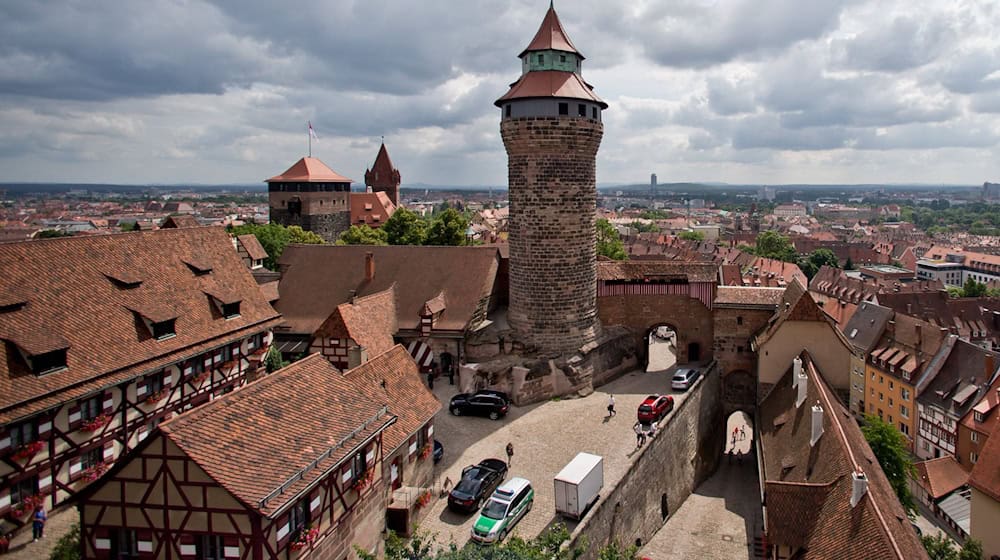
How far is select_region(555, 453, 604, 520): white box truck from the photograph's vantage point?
19.1m

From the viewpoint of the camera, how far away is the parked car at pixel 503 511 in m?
18.0

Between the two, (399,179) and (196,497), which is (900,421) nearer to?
(196,497)

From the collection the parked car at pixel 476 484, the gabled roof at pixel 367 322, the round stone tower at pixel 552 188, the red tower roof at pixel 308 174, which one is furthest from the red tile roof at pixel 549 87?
the red tower roof at pixel 308 174

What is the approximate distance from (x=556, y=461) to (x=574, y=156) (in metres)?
12.4

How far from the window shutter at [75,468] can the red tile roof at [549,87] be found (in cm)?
1929

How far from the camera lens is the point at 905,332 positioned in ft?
159

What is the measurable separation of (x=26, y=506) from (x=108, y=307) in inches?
272

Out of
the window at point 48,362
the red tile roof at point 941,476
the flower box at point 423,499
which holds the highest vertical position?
the window at point 48,362

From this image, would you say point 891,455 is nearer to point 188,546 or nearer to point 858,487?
point 858,487

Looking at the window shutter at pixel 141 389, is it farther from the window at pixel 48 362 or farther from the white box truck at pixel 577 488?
the white box truck at pixel 577 488

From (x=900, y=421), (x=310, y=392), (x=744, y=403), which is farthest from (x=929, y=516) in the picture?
(x=310, y=392)

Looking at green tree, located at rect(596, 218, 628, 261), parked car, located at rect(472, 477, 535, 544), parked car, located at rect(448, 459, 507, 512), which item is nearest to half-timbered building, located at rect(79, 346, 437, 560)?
parked car, located at rect(472, 477, 535, 544)

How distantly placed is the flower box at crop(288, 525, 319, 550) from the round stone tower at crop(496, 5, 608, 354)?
627 inches

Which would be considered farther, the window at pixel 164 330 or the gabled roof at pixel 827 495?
the window at pixel 164 330
